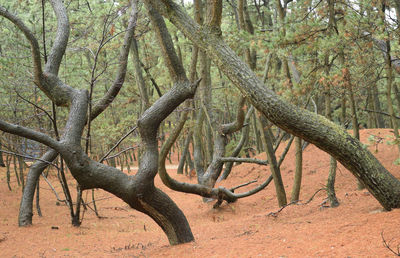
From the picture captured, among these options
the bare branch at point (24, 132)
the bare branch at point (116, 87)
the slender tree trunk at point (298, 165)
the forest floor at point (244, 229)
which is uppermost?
the bare branch at point (116, 87)

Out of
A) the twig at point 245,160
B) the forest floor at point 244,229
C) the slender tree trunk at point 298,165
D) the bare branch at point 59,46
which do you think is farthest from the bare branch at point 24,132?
the twig at point 245,160

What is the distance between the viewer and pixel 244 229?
5914mm

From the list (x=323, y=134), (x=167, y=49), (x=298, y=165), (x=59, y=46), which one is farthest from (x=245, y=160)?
(x=59, y=46)

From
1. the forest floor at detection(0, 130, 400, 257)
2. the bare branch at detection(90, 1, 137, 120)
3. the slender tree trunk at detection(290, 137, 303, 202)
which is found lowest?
the forest floor at detection(0, 130, 400, 257)

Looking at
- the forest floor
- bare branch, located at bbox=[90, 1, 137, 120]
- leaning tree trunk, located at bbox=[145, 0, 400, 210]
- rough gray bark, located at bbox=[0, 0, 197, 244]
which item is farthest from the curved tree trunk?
leaning tree trunk, located at bbox=[145, 0, 400, 210]

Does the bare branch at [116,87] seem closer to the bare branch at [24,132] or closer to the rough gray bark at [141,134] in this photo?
the rough gray bark at [141,134]

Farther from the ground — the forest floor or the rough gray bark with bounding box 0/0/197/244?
the rough gray bark with bounding box 0/0/197/244

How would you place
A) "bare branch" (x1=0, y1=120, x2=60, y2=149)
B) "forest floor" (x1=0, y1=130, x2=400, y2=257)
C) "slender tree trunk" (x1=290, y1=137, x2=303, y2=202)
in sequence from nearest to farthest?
"forest floor" (x1=0, y1=130, x2=400, y2=257)
"bare branch" (x1=0, y1=120, x2=60, y2=149)
"slender tree trunk" (x1=290, y1=137, x2=303, y2=202)

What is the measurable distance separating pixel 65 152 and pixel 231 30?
422 cm

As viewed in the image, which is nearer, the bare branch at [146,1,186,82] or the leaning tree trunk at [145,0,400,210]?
the leaning tree trunk at [145,0,400,210]

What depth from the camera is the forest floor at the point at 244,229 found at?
380 centimetres

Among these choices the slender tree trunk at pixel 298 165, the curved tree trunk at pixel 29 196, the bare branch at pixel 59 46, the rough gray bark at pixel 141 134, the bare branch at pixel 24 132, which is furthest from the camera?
the curved tree trunk at pixel 29 196

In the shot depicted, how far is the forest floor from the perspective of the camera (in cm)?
380

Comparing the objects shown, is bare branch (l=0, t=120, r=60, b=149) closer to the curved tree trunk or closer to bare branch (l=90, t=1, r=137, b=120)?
bare branch (l=90, t=1, r=137, b=120)
